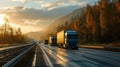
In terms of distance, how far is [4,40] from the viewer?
476ft

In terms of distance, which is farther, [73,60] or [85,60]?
[73,60]

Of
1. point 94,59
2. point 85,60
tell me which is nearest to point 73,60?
point 85,60

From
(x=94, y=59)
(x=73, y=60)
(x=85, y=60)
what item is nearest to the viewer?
(x=85, y=60)

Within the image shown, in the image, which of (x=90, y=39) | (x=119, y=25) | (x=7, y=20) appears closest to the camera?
(x=119, y=25)

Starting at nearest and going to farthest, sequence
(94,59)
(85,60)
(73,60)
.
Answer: (85,60), (73,60), (94,59)

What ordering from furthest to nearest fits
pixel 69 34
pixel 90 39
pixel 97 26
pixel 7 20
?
1. pixel 7 20
2. pixel 90 39
3. pixel 97 26
4. pixel 69 34

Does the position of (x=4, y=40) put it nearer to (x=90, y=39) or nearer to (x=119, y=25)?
(x=90, y=39)

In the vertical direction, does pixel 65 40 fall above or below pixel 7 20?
below

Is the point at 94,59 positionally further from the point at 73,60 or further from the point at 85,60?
the point at 73,60

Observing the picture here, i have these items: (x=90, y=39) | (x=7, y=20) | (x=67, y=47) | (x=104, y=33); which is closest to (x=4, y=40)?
(x=7, y=20)

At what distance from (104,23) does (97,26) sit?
13.3 metres

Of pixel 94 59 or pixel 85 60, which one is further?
pixel 94 59

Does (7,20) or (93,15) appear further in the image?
(7,20)

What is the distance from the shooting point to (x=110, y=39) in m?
89.7
